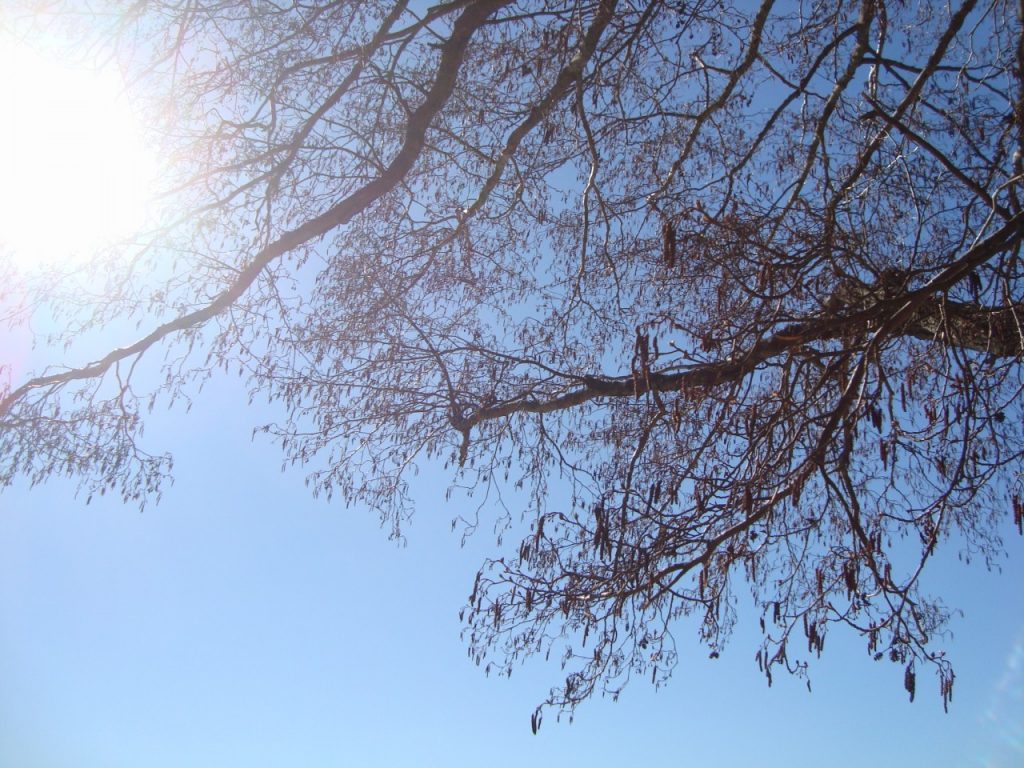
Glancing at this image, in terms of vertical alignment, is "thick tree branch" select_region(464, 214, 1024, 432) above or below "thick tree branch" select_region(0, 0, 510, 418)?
below

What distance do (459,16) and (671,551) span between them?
283cm

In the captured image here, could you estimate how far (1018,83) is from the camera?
12.9 ft

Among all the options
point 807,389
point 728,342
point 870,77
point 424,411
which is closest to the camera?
point 728,342

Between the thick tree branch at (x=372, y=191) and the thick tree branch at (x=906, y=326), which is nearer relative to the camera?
the thick tree branch at (x=906, y=326)

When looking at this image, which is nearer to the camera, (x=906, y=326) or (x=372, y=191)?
(x=906, y=326)

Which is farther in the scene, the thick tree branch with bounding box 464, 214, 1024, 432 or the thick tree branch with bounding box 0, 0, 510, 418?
the thick tree branch with bounding box 0, 0, 510, 418

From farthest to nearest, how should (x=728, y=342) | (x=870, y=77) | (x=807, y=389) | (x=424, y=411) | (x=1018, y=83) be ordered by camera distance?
(x=424, y=411), (x=870, y=77), (x=1018, y=83), (x=807, y=389), (x=728, y=342)

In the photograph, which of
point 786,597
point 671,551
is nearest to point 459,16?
point 671,551

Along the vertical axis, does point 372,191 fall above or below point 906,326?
above

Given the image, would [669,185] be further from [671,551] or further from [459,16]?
[671,551]

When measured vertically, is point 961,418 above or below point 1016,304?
below

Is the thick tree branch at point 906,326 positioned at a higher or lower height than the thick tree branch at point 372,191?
lower

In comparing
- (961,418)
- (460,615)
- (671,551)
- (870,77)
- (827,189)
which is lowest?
(460,615)

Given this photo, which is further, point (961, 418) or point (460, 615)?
point (460, 615)
